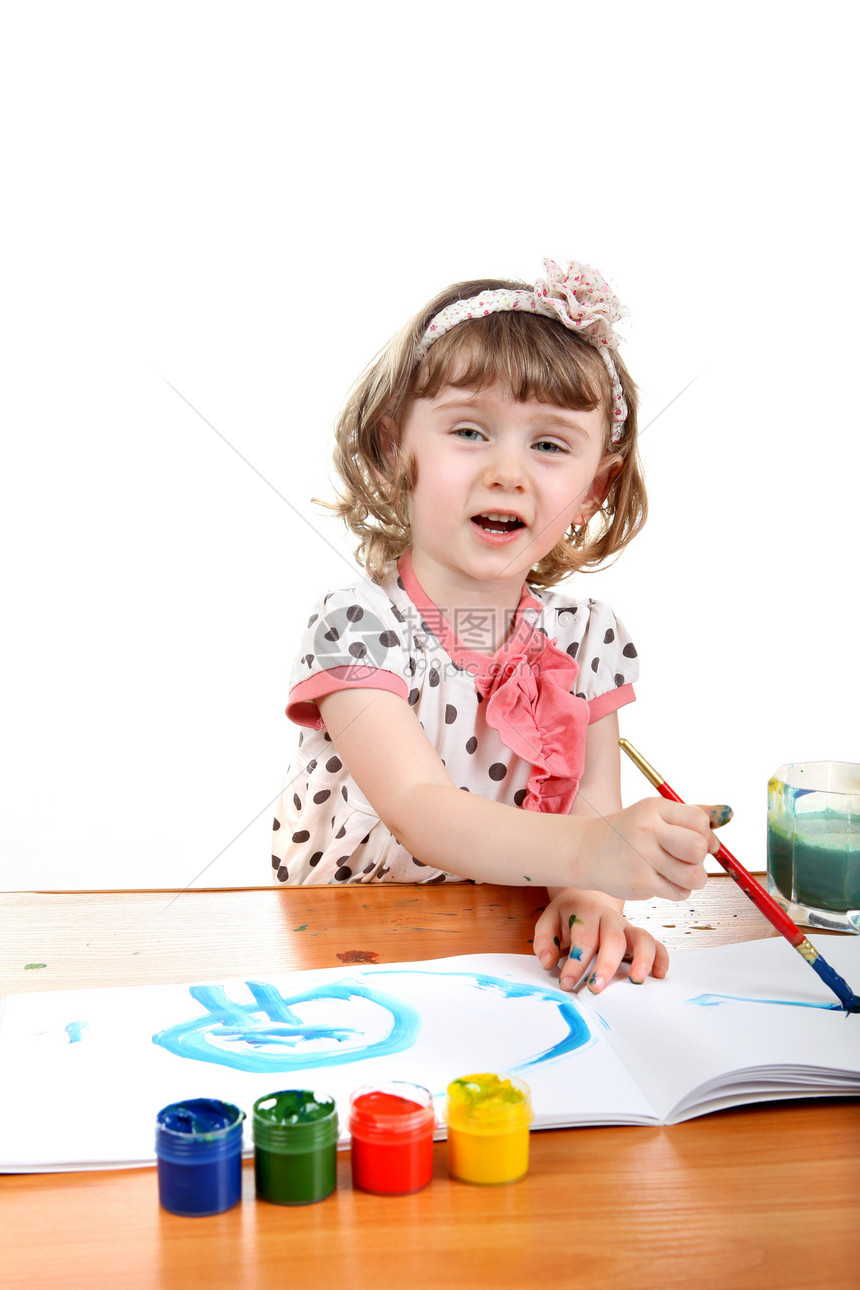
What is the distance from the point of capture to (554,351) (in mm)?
956

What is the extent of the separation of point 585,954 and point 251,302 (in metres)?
1.20

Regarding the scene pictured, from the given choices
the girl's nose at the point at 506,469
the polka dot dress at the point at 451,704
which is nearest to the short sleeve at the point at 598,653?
the polka dot dress at the point at 451,704

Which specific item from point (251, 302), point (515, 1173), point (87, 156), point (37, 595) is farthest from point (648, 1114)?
Answer: point (87, 156)

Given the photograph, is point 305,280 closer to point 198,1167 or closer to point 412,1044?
point 412,1044

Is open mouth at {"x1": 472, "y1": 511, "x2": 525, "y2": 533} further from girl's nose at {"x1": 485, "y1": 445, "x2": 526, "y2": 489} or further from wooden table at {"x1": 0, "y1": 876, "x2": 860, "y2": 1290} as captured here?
wooden table at {"x1": 0, "y1": 876, "x2": 860, "y2": 1290}

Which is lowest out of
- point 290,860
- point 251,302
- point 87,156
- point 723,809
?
point 290,860

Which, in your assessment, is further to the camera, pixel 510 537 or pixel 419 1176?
pixel 510 537

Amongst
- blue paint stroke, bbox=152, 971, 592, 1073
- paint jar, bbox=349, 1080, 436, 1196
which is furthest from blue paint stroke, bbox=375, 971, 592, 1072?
paint jar, bbox=349, 1080, 436, 1196

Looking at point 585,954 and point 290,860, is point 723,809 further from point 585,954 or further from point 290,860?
point 290,860

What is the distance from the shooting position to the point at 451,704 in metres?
1.05

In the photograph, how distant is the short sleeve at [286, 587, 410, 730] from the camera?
37.4 inches

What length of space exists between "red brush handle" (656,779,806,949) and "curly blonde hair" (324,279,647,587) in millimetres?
452

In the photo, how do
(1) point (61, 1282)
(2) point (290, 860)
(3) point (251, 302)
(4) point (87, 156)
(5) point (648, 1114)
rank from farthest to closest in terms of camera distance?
(4) point (87, 156) < (3) point (251, 302) < (2) point (290, 860) < (5) point (648, 1114) < (1) point (61, 1282)

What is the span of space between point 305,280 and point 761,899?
4.31ft
